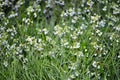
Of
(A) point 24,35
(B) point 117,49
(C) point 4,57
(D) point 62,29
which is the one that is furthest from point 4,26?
(B) point 117,49

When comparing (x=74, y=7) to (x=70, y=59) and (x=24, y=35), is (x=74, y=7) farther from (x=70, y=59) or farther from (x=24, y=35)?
(x=70, y=59)

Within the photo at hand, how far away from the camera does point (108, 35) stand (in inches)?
148

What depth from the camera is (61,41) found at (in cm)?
357

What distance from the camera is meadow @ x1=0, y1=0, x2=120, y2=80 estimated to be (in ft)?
11.0

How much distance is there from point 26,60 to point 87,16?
108cm

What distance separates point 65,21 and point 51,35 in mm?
386

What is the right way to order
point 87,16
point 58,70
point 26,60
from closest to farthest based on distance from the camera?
point 58,70, point 26,60, point 87,16

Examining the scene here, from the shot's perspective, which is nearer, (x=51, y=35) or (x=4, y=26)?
(x=51, y=35)

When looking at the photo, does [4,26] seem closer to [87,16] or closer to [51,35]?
[51,35]

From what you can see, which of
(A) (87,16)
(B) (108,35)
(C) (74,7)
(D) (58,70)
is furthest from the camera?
(C) (74,7)

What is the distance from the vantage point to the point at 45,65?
3342 millimetres

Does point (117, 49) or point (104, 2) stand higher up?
point (104, 2)

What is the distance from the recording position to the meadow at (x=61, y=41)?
132 inches

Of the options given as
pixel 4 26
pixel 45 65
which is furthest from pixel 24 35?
pixel 45 65
